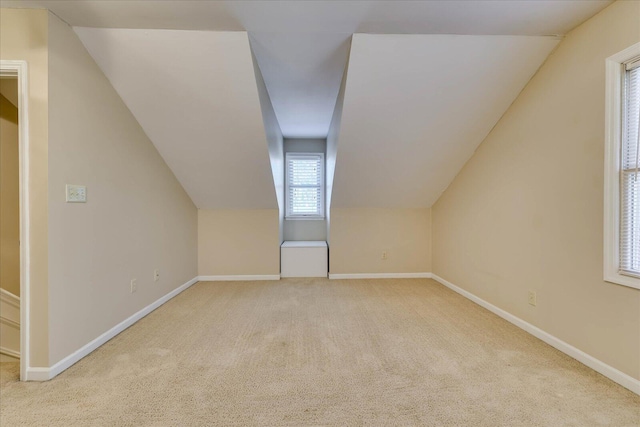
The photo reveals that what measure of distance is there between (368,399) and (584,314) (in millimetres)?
1570

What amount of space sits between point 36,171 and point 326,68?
229 centimetres

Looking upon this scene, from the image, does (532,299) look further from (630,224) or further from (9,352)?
(9,352)

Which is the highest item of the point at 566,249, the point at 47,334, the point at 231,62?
the point at 231,62

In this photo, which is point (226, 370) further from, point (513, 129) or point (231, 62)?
point (513, 129)

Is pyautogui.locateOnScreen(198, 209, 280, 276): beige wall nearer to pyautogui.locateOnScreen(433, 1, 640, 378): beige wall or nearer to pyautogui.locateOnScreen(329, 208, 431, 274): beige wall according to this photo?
pyautogui.locateOnScreen(329, 208, 431, 274): beige wall

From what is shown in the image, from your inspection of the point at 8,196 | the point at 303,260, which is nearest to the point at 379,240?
the point at 303,260

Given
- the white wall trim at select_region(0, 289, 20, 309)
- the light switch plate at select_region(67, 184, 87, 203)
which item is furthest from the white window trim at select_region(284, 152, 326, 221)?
the white wall trim at select_region(0, 289, 20, 309)

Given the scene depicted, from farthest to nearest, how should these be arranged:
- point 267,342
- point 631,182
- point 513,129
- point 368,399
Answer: point 513,129 < point 267,342 < point 631,182 < point 368,399

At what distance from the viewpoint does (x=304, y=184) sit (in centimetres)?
495

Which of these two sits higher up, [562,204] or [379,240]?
[562,204]

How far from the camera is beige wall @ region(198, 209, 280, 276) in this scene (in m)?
4.16

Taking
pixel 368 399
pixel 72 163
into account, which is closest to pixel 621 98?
pixel 368 399

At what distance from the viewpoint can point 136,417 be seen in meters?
1.43

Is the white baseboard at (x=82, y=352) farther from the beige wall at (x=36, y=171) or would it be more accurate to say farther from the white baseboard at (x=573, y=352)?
the white baseboard at (x=573, y=352)
